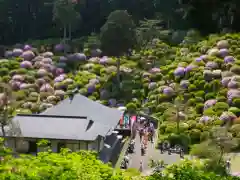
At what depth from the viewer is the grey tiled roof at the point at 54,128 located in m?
28.7

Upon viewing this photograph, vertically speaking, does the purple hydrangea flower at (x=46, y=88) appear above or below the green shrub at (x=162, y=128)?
above

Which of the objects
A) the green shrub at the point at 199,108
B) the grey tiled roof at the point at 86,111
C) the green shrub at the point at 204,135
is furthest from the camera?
the green shrub at the point at 199,108

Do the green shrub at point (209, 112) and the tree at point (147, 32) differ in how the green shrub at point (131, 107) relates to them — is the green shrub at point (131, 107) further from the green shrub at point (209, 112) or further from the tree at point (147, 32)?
the tree at point (147, 32)

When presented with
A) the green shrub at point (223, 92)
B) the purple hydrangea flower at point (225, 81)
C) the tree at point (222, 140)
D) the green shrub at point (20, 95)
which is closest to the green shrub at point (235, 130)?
the tree at point (222, 140)

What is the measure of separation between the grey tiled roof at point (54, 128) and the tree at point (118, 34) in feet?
56.2

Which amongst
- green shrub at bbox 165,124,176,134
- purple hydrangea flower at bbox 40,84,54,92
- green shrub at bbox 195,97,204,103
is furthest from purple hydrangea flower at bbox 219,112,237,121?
purple hydrangea flower at bbox 40,84,54,92

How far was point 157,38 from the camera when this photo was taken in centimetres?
5662

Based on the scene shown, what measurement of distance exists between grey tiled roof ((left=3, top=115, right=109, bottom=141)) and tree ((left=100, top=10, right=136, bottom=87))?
17.1 m

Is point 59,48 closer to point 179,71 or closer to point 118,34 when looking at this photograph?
point 118,34

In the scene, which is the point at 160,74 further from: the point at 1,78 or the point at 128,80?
the point at 1,78

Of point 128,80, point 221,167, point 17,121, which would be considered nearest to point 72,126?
point 17,121

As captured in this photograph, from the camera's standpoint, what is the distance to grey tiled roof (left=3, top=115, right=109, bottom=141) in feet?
94.2

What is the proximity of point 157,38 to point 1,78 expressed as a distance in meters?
19.1

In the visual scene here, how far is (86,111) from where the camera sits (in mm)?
33875
